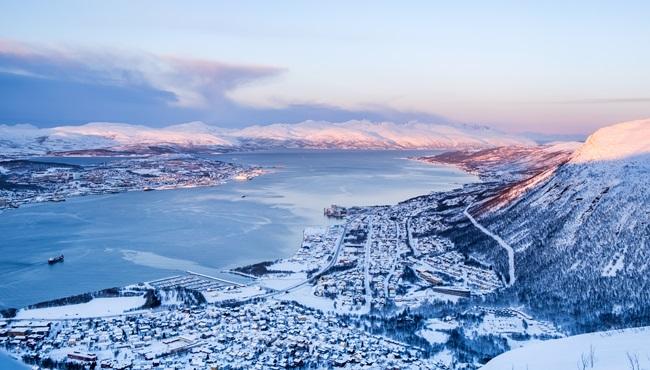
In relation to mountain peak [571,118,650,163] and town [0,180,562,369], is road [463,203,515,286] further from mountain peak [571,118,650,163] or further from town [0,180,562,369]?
mountain peak [571,118,650,163]

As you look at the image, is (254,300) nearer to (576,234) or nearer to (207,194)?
(576,234)

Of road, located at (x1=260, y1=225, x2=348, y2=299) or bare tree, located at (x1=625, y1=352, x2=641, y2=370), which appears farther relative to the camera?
road, located at (x1=260, y1=225, x2=348, y2=299)

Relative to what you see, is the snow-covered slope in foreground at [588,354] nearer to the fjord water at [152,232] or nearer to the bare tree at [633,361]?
the bare tree at [633,361]

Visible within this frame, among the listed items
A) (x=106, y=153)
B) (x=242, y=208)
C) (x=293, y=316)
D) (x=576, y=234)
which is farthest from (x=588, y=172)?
(x=106, y=153)

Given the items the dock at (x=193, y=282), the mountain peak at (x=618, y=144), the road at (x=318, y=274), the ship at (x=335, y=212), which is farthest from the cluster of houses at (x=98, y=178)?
the mountain peak at (x=618, y=144)

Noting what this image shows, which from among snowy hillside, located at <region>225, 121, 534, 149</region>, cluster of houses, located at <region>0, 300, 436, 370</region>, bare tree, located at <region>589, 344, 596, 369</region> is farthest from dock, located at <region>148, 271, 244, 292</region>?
snowy hillside, located at <region>225, 121, 534, 149</region>

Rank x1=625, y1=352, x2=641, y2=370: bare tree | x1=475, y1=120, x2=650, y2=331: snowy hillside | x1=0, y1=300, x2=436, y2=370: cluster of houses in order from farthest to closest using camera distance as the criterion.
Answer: x1=475, y1=120, x2=650, y2=331: snowy hillside, x1=0, y1=300, x2=436, y2=370: cluster of houses, x1=625, y1=352, x2=641, y2=370: bare tree
